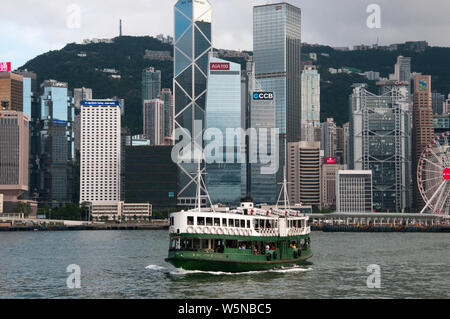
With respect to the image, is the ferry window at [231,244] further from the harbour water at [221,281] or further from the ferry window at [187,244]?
the ferry window at [187,244]

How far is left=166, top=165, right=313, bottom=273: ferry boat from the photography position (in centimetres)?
5912

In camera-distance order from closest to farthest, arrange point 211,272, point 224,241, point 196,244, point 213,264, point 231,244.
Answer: point 213,264 < point 196,244 < point 211,272 < point 224,241 < point 231,244

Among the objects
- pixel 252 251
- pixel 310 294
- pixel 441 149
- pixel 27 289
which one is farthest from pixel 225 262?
pixel 441 149

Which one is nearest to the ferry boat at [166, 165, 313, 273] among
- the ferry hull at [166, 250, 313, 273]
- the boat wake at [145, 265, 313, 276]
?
the ferry hull at [166, 250, 313, 273]

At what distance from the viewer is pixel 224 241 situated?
5975 centimetres

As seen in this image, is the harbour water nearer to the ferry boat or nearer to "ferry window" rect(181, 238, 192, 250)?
the ferry boat

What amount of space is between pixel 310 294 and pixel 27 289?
21.3 meters

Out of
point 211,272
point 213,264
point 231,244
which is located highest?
point 231,244

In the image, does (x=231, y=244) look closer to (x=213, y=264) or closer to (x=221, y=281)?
(x=213, y=264)

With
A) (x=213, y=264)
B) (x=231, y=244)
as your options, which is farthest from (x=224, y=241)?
(x=213, y=264)

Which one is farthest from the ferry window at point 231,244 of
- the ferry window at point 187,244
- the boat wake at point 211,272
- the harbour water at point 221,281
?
the ferry window at point 187,244

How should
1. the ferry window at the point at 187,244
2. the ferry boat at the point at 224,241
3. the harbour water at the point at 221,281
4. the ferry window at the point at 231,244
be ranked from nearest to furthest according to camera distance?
the harbour water at the point at 221,281 → the ferry boat at the point at 224,241 → the ferry window at the point at 187,244 → the ferry window at the point at 231,244

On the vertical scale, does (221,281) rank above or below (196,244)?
below

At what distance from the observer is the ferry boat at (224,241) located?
59.1 m
